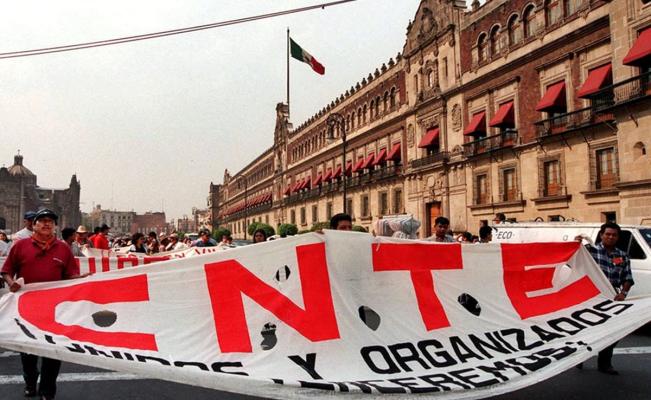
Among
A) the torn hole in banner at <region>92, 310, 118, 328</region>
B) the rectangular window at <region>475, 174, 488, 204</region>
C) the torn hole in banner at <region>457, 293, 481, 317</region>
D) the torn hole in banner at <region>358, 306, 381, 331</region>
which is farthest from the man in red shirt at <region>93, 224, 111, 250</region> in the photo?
the rectangular window at <region>475, 174, 488, 204</region>

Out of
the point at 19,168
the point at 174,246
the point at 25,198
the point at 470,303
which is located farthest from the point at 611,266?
the point at 19,168

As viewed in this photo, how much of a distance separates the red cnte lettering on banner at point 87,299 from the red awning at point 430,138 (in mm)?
28620

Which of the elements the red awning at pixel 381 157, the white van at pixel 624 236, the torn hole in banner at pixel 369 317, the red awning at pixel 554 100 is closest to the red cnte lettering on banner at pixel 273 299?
the torn hole in banner at pixel 369 317

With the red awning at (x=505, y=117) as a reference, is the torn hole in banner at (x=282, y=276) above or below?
below

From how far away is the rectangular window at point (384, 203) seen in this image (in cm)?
3894

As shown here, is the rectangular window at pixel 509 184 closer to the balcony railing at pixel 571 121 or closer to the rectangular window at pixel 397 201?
the balcony railing at pixel 571 121

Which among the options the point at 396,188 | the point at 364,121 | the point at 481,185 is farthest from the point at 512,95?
the point at 364,121

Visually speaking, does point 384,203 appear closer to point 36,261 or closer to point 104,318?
point 36,261

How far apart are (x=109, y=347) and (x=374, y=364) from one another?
7.47ft

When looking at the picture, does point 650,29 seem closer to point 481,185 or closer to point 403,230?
point 481,185

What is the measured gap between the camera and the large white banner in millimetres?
3990

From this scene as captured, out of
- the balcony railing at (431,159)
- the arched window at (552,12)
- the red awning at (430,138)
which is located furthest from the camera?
the red awning at (430,138)

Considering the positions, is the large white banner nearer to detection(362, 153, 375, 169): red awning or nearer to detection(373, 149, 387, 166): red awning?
detection(373, 149, 387, 166): red awning

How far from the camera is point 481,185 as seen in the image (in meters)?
27.8
